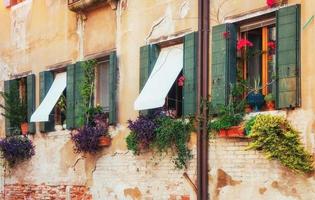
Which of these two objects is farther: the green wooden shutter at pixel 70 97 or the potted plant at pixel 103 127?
the green wooden shutter at pixel 70 97

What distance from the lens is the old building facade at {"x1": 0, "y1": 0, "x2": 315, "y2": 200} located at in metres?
10.3

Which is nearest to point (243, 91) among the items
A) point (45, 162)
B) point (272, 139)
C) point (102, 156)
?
point (272, 139)

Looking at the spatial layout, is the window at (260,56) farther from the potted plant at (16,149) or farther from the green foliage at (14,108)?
the green foliage at (14,108)

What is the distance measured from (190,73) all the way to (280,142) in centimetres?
226

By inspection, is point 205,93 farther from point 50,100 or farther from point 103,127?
point 50,100

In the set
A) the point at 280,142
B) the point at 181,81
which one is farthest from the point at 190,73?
the point at 280,142

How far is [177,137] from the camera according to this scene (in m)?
12.2

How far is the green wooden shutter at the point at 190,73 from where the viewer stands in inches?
466

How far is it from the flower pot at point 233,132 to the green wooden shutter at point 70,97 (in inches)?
175

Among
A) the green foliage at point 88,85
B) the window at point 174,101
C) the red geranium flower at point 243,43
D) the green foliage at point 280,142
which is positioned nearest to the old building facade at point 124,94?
the green foliage at point 280,142

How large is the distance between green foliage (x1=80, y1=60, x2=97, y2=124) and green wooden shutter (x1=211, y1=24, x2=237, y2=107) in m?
3.60

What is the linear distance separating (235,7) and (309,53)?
1.73 meters

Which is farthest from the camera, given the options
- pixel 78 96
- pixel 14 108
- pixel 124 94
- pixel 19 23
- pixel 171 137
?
pixel 19 23

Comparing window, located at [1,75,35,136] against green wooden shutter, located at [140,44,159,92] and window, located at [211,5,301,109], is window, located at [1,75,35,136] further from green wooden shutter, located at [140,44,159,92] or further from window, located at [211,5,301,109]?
window, located at [211,5,301,109]
